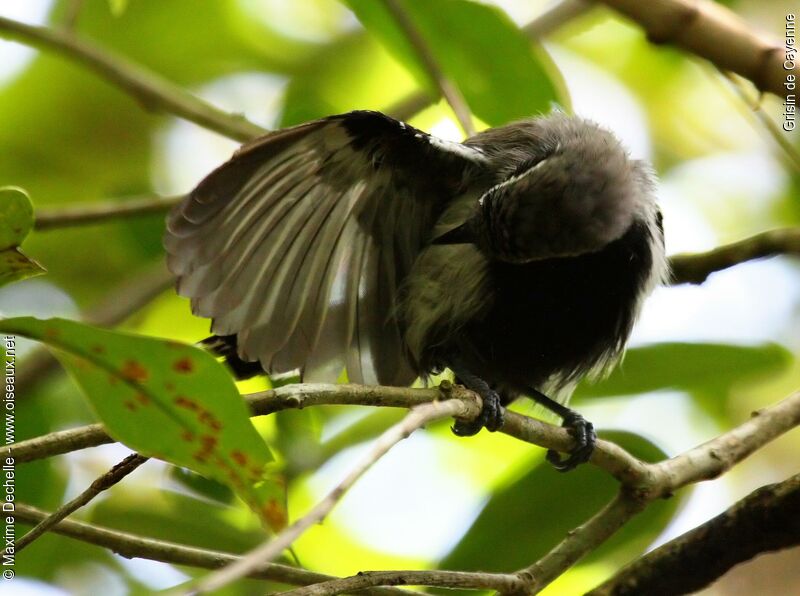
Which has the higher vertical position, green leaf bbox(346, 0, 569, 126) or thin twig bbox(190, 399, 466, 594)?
green leaf bbox(346, 0, 569, 126)

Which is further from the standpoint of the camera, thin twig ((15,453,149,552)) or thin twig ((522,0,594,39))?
thin twig ((522,0,594,39))

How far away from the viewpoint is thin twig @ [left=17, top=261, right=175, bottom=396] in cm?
296

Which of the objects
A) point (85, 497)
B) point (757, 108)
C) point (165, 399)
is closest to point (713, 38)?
point (757, 108)

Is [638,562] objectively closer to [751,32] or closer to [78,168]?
[751,32]

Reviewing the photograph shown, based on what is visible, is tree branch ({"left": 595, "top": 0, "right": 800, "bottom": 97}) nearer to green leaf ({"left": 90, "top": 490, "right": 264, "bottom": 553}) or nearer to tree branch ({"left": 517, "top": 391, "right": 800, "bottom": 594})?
tree branch ({"left": 517, "top": 391, "right": 800, "bottom": 594})

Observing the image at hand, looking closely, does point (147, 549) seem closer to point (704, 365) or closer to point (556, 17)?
point (704, 365)

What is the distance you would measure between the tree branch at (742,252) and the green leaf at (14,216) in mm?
1786

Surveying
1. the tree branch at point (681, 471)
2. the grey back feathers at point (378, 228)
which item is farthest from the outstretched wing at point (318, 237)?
the tree branch at point (681, 471)

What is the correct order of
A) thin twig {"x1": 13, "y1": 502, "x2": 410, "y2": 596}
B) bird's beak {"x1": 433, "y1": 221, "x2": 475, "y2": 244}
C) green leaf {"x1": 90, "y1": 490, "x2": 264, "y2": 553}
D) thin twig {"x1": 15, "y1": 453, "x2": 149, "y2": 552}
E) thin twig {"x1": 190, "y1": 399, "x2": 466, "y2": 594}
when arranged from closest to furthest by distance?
thin twig {"x1": 190, "y1": 399, "x2": 466, "y2": 594} → thin twig {"x1": 15, "y1": 453, "x2": 149, "y2": 552} → thin twig {"x1": 13, "y1": 502, "x2": 410, "y2": 596} → green leaf {"x1": 90, "y1": 490, "x2": 264, "y2": 553} → bird's beak {"x1": 433, "y1": 221, "x2": 475, "y2": 244}

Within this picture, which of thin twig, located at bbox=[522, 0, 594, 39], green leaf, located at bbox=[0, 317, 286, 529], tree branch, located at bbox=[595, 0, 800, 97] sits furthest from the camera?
thin twig, located at bbox=[522, 0, 594, 39]

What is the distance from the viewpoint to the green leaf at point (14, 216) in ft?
4.80

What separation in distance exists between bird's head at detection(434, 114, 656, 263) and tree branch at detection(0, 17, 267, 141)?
2.74ft

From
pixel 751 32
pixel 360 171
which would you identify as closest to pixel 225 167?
pixel 360 171

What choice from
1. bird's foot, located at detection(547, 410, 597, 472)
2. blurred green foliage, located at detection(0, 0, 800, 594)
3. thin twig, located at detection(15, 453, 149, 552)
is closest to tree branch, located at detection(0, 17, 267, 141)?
blurred green foliage, located at detection(0, 0, 800, 594)
